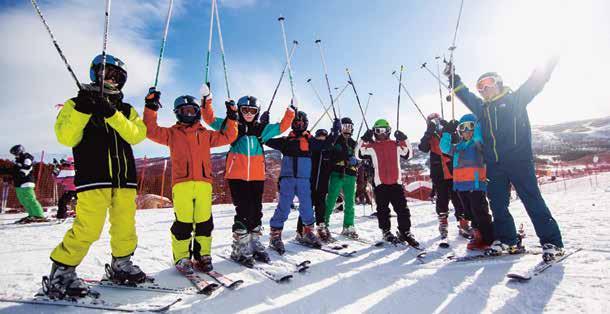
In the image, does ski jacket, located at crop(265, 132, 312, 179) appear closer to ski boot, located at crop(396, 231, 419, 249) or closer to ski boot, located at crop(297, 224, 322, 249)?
ski boot, located at crop(297, 224, 322, 249)

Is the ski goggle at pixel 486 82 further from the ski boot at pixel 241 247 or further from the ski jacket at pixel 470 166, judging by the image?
the ski boot at pixel 241 247

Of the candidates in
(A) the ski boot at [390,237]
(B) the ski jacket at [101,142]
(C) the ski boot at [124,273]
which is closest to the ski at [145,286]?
(C) the ski boot at [124,273]

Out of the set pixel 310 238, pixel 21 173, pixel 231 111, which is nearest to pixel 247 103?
pixel 231 111

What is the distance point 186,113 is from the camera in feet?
12.2

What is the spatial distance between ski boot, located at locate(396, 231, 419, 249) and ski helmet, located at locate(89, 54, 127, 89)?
13.7 feet

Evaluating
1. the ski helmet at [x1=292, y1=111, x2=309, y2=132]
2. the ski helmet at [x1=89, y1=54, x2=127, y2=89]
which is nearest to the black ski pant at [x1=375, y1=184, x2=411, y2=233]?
the ski helmet at [x1=292, y1=111, x2=309, y2=132]

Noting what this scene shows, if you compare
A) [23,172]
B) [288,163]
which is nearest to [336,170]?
[288,163]

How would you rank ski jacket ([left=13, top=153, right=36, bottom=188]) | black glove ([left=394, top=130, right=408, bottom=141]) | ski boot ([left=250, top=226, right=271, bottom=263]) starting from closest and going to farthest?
1. ski boot ([left=250, top=226, right=271, bottom=263])
2. black glove ([left=394, top=130, right=408, bottom=141])
3. ski jacket ([left=13, top=153, right=36, bottom=188])

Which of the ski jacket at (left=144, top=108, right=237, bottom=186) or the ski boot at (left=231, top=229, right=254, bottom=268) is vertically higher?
the ski jacket at (left=144, top=108, right=237, bottom=186)

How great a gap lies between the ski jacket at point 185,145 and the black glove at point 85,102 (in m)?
0.84

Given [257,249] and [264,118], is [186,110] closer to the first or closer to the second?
[264,118]

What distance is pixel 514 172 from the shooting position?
153 inches

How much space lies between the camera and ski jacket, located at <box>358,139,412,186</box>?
5.32 metres

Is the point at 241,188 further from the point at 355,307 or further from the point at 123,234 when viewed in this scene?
the point at 355,307
